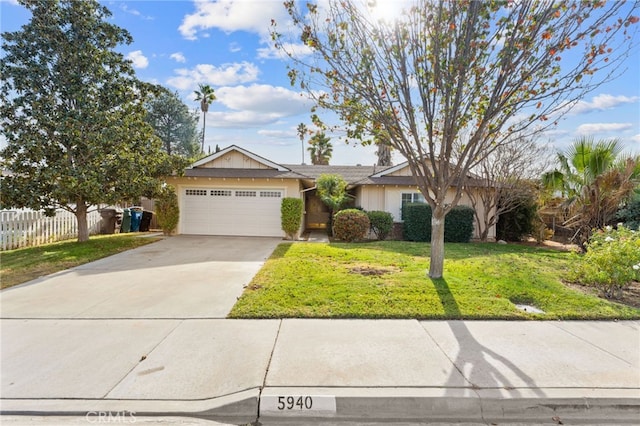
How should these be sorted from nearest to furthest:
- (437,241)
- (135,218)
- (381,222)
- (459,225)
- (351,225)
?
(437,241) → (351,225) → (459,225) → (381,222) → (135,218)

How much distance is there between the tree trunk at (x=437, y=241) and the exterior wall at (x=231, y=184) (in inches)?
319

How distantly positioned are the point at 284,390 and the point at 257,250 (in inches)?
299

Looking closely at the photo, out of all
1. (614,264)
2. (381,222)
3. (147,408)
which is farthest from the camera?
(381,222)

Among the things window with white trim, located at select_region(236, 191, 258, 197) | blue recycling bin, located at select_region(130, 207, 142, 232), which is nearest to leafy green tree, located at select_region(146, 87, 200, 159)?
blue recycling bin, located at select_region(130, 207, 142, 232)

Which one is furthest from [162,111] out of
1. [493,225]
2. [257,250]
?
[493,225]

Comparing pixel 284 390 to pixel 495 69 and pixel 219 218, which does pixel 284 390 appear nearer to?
pixel 495 69

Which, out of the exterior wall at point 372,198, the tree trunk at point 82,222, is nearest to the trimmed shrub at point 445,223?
the exterior wall at point 372,198

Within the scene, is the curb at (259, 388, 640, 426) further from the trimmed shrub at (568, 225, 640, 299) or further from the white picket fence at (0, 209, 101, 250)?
the white picket fence at (0, 209, 101, 250)

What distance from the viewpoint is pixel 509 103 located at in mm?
5742

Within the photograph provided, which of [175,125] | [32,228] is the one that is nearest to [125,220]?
[32,228]

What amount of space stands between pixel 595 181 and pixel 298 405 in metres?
11.7

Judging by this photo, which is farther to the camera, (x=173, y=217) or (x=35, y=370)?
(x=173, y=217)

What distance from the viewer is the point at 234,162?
14.5 metres

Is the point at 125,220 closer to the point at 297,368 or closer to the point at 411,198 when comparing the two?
the point at 411,198
